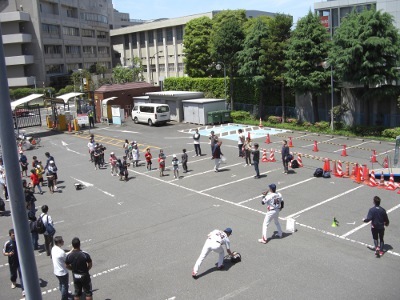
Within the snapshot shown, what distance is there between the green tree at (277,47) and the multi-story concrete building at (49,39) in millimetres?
45320

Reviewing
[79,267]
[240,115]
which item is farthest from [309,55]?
[79,267]

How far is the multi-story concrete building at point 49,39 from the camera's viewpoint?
72844mm

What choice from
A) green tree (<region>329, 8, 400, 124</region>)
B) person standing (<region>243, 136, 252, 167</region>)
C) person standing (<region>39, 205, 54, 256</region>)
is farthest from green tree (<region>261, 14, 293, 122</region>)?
person standing (<region>39, 205, 54, 256</region>)

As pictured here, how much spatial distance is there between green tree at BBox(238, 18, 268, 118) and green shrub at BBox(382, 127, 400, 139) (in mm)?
11860

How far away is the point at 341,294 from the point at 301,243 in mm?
3206

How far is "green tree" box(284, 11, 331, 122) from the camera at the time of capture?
109 feet

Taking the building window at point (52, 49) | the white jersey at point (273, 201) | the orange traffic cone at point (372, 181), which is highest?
the building window at point (52, 49)

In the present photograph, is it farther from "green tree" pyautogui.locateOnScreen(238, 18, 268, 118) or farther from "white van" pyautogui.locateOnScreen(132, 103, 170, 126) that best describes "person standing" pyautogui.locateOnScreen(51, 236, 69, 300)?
"white van" pyautogui.locateOnScreen(132, 103, 170, 126)

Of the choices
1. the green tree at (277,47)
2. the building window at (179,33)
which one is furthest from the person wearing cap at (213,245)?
the building window at (179,33)

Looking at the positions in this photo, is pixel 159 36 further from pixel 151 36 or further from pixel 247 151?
pixel 247 151

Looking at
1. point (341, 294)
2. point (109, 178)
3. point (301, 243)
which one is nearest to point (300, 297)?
point (341, 294)

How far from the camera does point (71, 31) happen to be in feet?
278

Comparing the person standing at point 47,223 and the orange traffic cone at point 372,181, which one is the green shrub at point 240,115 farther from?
the person standing at point 47,223

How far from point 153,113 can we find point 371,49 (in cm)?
1969
